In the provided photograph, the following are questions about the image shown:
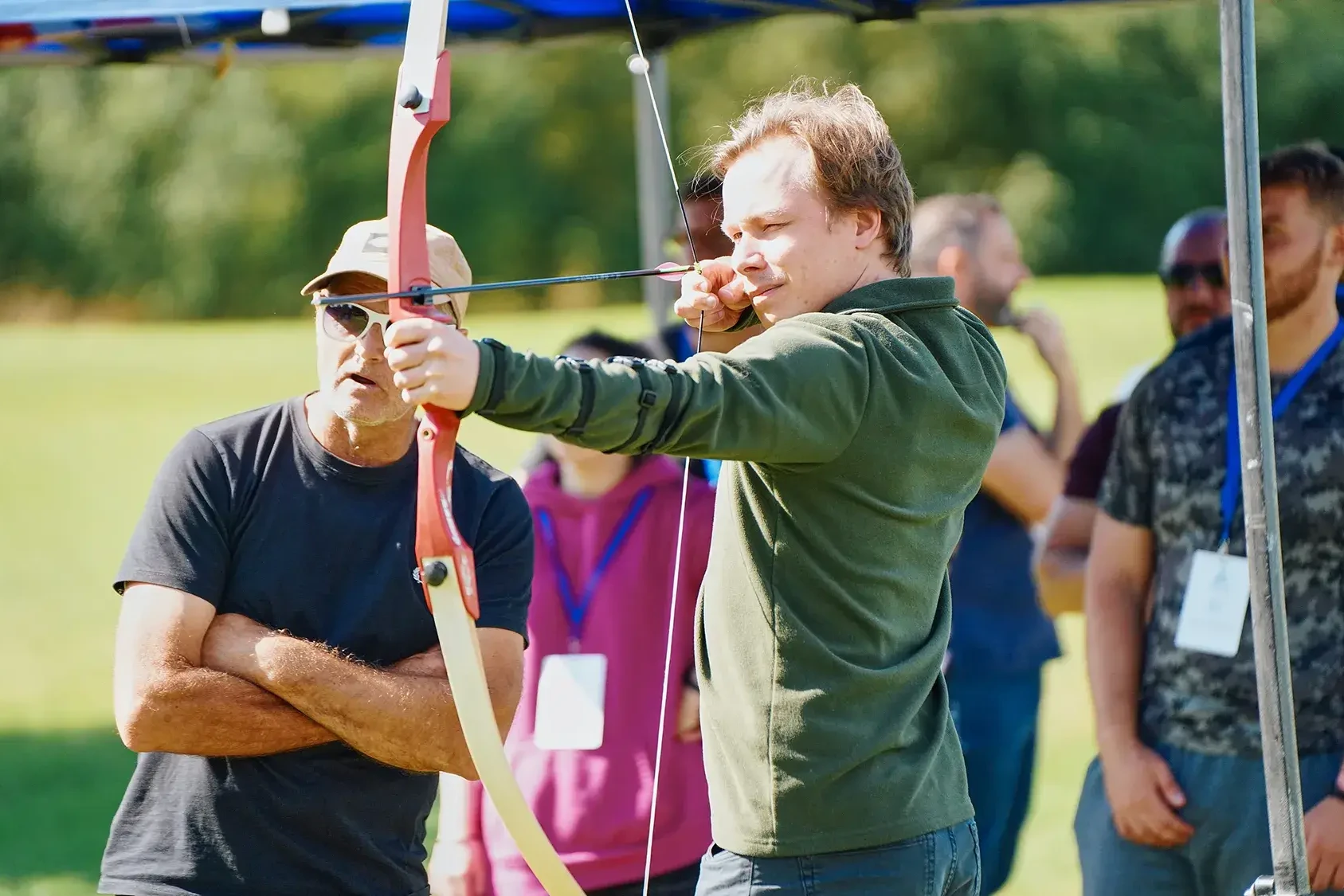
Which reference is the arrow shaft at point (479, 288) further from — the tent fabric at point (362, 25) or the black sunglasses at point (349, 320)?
the tent fabric at point (362, 25)

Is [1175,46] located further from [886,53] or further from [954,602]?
[954,602]

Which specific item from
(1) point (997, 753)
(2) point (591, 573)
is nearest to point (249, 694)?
(2) point (591, 573)

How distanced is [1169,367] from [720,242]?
1.04 m

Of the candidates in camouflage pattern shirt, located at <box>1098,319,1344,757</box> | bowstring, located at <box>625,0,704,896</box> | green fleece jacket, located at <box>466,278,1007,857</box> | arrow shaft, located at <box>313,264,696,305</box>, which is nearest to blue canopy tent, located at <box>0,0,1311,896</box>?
camouflage pattern shirt, located at <box>1098,319,1344,757</box>

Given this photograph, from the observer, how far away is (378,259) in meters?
2.62

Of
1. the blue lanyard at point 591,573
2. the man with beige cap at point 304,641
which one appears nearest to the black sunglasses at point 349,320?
the man with beige cap at point 304,641

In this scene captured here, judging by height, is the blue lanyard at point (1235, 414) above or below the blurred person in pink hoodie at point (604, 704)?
above

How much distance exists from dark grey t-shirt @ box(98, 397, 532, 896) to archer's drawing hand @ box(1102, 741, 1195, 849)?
1.46 metres

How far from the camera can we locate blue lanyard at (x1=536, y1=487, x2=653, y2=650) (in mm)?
3465

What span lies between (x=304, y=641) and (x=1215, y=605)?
187 cm

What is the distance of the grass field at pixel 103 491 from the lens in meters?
A: 5.96

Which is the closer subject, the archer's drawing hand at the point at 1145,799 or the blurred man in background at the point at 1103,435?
the archer's drawing hand at the point at 1145,799

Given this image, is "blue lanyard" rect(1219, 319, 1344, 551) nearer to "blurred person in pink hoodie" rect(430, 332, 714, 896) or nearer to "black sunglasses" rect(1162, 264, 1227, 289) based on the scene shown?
"black sunglasses" rect(1162, 264, 1227, 289)

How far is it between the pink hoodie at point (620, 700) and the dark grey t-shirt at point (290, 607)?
628mm
